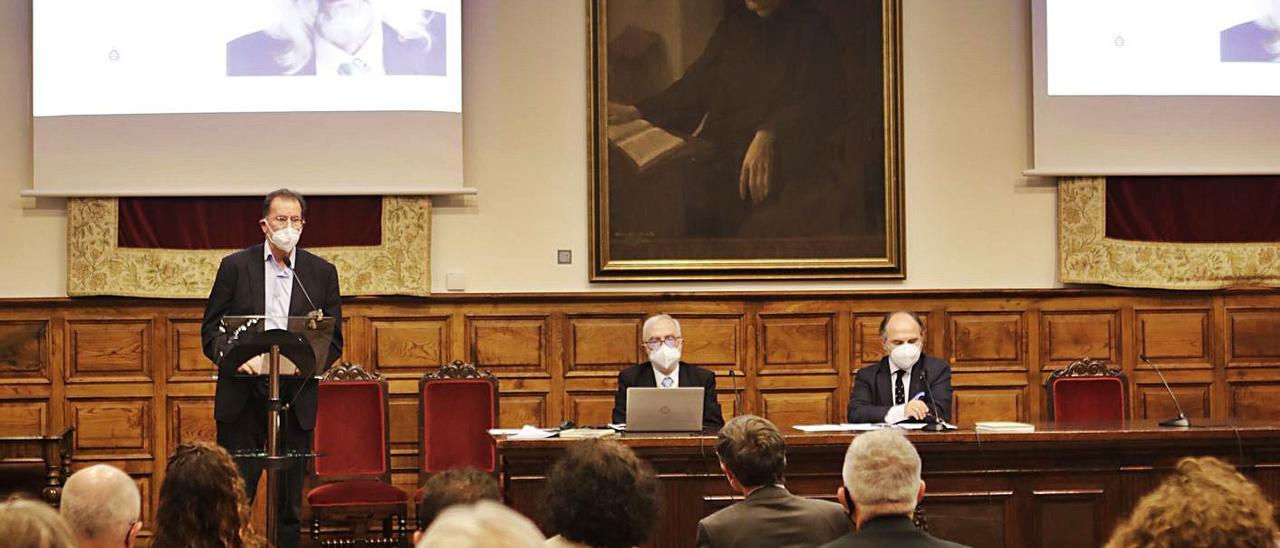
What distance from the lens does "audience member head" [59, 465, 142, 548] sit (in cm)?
284

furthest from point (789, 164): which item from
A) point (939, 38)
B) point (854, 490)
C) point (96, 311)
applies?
point (854, 490)

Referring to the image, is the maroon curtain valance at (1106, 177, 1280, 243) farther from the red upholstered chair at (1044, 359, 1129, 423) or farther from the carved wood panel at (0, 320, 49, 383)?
the carved wood panel at (0, 320, 49, 383)

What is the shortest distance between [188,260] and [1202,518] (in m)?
6.13

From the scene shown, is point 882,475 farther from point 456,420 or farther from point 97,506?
point 456,420

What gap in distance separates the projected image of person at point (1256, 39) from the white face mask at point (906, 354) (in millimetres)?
2947

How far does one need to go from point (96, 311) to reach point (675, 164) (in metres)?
3.20

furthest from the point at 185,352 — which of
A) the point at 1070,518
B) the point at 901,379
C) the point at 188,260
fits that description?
the point at 1070,518

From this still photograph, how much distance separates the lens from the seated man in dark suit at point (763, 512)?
363 cm

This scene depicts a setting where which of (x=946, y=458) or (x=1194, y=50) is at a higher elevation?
(x=1194, y=50)

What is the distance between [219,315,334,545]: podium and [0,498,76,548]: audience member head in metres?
2.36

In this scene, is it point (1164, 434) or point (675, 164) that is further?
point (675, 164)

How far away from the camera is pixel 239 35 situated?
7137 mm

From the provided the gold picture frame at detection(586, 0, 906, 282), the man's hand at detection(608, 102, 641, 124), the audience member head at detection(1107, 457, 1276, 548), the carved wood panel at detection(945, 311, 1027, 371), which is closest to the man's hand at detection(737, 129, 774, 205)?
the gold picture frame at detection(586, 0, 906, 282)

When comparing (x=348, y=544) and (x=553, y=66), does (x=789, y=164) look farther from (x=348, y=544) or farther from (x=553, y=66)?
(x=348, y=544)
